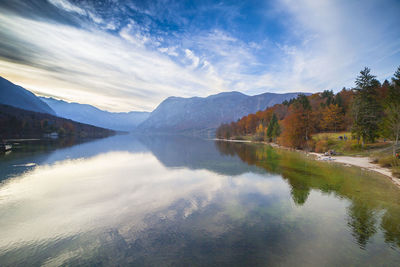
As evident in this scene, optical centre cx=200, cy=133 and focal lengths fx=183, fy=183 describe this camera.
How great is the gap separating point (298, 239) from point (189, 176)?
61.4 ft

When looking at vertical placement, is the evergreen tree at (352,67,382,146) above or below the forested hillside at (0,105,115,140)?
above

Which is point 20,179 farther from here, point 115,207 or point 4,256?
point 4,256

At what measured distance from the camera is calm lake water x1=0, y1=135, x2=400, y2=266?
956 centimetres

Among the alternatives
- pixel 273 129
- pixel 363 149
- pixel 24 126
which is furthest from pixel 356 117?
pixel 24 126

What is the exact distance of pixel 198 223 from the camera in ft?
43.8

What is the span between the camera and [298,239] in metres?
11.3

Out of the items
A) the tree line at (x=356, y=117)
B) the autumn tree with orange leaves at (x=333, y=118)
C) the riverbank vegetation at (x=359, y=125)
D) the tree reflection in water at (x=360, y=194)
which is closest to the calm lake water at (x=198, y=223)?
the tree reflection in water at (x=360, y=194)

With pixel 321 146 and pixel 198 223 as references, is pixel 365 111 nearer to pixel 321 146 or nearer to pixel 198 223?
pixel 321 146

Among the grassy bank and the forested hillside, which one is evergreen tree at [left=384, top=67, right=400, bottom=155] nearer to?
the grassy bank

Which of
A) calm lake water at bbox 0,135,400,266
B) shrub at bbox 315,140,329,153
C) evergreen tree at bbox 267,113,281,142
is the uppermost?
evergreen tree at bbox 267,113,281,142

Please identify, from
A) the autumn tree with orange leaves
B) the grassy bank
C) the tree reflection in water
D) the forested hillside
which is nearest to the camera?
the tree reflection in water

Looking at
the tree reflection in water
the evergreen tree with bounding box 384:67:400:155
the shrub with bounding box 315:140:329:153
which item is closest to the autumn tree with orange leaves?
the evergreen tree with bounding box 384:67:400:155

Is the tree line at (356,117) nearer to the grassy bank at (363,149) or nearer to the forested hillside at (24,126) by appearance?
the grassy bank at (363,149)

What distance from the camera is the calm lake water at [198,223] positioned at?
9562 millimetres
